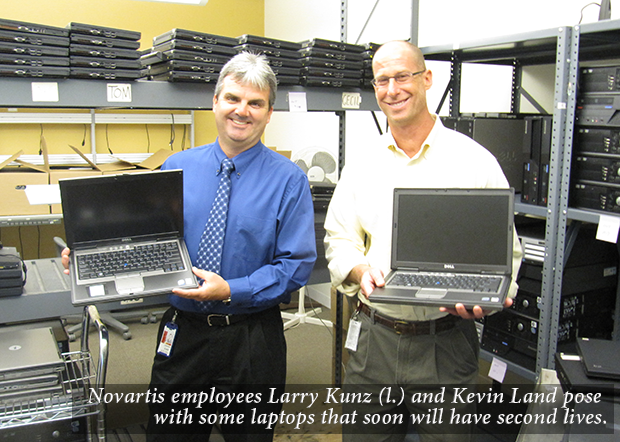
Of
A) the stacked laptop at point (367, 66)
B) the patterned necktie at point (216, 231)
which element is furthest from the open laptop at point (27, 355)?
the stacked laptop at point (367, 66)

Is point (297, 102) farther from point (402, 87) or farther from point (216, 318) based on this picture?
point (216, 318)

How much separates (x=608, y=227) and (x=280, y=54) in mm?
1481

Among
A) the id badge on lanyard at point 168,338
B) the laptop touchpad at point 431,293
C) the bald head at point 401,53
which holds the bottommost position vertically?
the id badge on lanyard at point 168,338

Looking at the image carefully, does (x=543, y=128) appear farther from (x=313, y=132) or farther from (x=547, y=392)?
(x=313, y=132)

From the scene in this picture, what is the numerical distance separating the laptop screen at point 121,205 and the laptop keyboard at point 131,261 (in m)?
0.05

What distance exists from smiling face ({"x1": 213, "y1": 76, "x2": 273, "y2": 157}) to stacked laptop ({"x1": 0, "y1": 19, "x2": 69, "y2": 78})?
0.65m

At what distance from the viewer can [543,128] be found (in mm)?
2320

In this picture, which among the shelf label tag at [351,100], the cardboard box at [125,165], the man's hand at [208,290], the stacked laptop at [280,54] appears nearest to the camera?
the man's hand at [208,290]

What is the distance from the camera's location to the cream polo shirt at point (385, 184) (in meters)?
1.70

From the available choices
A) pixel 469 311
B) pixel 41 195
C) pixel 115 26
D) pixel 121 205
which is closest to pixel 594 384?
pixel 469 311

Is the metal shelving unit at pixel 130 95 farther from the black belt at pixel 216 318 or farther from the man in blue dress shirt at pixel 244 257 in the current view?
the black belt at pixel 216 318

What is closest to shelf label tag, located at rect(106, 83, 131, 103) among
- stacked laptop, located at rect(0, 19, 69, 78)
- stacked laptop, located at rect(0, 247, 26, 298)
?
stacked laptop, located at rect(0, 19, 69, 78)

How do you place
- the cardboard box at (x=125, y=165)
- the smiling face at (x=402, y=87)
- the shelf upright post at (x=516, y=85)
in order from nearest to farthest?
the smiling face at (x=402, y=87), the cardboard box at (x=125, y=165), the shelf upright post at (x=516, y=85)

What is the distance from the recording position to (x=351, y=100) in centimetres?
266
